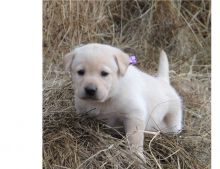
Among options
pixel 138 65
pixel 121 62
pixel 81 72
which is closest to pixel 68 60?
pixel 81 72

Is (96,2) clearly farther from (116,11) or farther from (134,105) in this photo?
(134,105)

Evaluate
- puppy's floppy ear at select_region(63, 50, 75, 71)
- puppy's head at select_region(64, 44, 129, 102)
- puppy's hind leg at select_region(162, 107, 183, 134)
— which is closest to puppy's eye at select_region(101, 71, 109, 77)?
puppy's head at select_region(64, 44, 129, 102)

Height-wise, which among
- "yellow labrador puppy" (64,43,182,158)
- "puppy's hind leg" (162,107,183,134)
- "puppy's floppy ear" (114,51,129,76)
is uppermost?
"puppy's floppy ear" (114,51,129,76)

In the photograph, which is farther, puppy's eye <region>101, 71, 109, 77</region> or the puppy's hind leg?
the puppy's hind leg

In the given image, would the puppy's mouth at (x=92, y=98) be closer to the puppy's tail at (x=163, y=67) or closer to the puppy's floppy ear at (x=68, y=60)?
the puppy's floppy ear at (x=68, y=60)

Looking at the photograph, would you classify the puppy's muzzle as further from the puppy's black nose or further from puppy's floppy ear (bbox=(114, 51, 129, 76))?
puppy's floppy ear (bbox=(114, 51, 129, 76))
